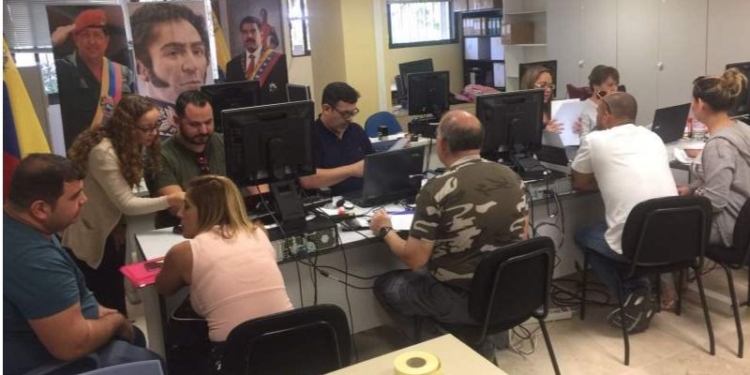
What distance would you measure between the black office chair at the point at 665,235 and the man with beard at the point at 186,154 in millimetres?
1888

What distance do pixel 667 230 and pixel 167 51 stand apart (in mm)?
3992

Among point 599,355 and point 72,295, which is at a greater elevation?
point 72,295

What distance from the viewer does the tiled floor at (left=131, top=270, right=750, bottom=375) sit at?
278 centimetres

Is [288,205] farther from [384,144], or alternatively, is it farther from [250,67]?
[250,67]

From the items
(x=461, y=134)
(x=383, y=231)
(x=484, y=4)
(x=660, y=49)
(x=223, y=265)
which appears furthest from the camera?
(x=484, y=4)

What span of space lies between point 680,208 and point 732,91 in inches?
34.2

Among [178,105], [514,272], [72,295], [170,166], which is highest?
[178,105]

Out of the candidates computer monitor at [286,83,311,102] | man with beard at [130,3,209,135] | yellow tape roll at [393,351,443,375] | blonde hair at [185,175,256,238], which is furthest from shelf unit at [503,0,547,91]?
yellow tape roll at [393,351,443,375]

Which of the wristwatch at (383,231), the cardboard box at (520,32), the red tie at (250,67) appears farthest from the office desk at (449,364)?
the cardboard box at (520,32)

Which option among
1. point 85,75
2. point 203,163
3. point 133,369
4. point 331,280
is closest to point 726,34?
point 331,280

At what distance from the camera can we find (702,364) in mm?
2785

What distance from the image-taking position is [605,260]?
302 centimetres

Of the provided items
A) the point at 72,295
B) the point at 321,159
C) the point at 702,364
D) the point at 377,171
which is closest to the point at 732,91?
the point at 702,364

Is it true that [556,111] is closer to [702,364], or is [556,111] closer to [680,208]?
[680,208]
